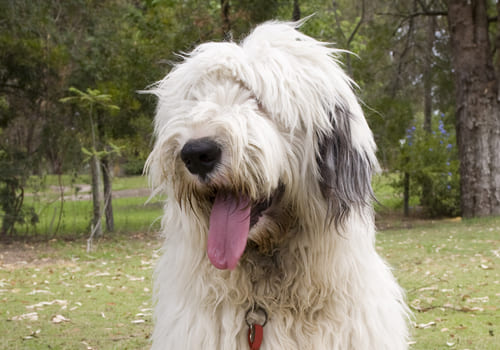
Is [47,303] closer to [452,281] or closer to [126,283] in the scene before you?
[126,283]

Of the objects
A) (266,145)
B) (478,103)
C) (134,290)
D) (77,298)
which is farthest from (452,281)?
(478,103)

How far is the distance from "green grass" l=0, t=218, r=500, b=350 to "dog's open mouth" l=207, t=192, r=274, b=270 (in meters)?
2.76

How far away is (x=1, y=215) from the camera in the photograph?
13.7 m

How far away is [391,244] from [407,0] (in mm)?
9832

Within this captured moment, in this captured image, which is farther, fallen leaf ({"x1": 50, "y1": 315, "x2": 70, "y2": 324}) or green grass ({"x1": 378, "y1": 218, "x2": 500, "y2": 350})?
fallen leaf ({"x1": 50, "y1": 315, "x2": 70, "y2": 324})

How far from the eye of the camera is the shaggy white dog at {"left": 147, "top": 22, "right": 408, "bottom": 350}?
251 centimetres

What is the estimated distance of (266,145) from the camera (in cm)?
238

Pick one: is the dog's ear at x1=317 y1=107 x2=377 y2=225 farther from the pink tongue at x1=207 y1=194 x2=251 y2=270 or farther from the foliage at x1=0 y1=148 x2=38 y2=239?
the foliage at x1=0 y1=148 x2=38 y2=239

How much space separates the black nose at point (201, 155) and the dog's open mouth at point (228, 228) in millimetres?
187

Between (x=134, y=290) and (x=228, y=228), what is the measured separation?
18.0ft

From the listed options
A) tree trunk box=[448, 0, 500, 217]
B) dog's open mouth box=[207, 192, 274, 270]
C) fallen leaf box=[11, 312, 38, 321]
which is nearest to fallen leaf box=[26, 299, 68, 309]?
fallen leaf box=[11, 312, 38, 321]

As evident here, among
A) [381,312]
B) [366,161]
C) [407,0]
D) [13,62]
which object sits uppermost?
[407,0]

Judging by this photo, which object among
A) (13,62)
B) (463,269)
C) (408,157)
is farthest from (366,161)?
(408,157)

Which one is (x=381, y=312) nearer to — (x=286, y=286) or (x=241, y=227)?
(x=286, y=286)
